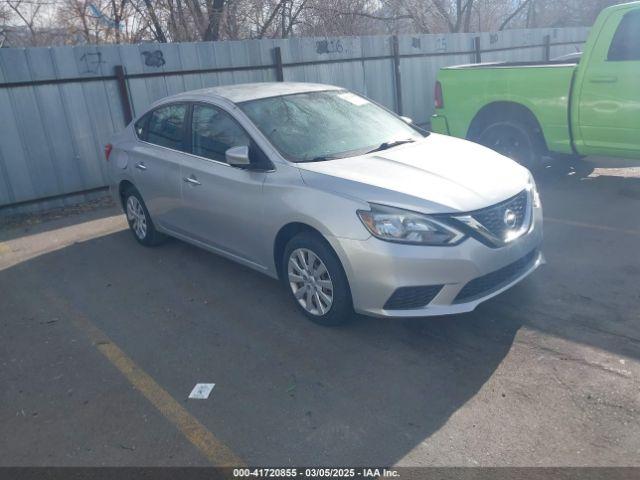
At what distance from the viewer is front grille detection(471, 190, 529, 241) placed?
A: 3.86 m

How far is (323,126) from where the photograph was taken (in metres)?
4.95

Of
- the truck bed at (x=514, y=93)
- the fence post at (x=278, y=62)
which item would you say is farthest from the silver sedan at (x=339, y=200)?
the fence post at (x=278, y=62)

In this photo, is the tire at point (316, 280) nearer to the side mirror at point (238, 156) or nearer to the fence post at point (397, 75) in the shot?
the side mirror at point (238, 156)

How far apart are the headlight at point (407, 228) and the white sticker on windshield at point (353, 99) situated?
80.5 inches

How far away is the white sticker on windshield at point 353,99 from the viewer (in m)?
5.55

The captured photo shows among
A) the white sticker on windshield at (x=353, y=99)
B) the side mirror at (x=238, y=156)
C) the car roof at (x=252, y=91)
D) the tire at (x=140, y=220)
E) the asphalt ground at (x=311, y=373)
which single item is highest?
the car roof at (x=252, y=91)

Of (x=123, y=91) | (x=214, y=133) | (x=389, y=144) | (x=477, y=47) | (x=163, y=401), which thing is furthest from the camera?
(x=477, y=47)

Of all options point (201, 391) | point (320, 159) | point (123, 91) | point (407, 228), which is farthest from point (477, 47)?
point (201, 391)

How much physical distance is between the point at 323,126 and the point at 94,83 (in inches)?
198

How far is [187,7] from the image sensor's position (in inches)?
568

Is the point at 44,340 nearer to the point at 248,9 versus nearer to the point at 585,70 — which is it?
the point at 585,70

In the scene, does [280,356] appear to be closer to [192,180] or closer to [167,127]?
[192,180]

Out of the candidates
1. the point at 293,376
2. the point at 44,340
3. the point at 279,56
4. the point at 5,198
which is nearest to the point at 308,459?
the point at 293,376

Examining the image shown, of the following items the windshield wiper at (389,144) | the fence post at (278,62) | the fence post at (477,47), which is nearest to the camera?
the windshield wiper at (389,144)
